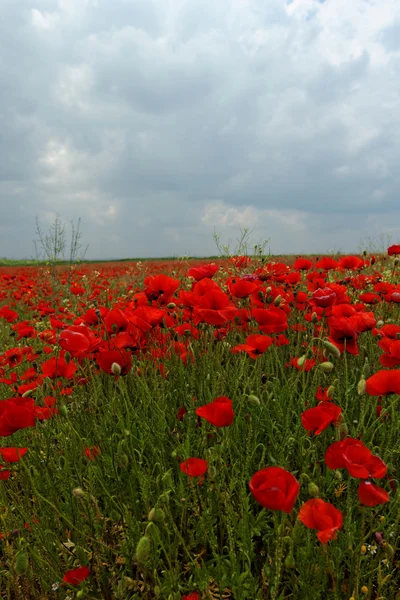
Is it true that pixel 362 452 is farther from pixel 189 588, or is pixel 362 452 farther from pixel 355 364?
pixel 355 364

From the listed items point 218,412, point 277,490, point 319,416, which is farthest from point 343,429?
point 277,490

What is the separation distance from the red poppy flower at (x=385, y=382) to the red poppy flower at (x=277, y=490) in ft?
2.14

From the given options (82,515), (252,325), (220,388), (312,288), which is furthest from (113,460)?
(312,288)

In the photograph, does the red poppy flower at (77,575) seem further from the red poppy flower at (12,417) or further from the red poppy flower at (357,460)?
the red poppy flower at (357,460)

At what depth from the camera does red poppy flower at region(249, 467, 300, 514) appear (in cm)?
89

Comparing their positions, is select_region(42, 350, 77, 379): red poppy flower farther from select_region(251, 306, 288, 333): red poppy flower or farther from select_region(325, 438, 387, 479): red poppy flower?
select_region(325, 438, 387, 479): red poppy flower

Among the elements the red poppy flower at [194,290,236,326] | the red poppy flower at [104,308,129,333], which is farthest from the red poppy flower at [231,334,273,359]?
the red poppy flower at [104,308,129,333]

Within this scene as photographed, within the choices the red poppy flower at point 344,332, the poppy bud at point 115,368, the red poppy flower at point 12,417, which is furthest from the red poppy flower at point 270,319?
the red poppy flower at point 12,417

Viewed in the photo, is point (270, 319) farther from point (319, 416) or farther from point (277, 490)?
point (277, 490)

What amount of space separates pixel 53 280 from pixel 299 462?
246 inches

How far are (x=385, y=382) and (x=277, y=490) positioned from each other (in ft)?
2.34

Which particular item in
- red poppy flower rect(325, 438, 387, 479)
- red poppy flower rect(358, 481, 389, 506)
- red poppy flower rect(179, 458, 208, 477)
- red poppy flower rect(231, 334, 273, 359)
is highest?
red poppy flower rect(231, 334, 273, 359)

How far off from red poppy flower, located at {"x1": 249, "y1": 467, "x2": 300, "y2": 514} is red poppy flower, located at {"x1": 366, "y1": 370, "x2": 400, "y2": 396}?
65 cm

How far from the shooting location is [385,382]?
4.68 ft
